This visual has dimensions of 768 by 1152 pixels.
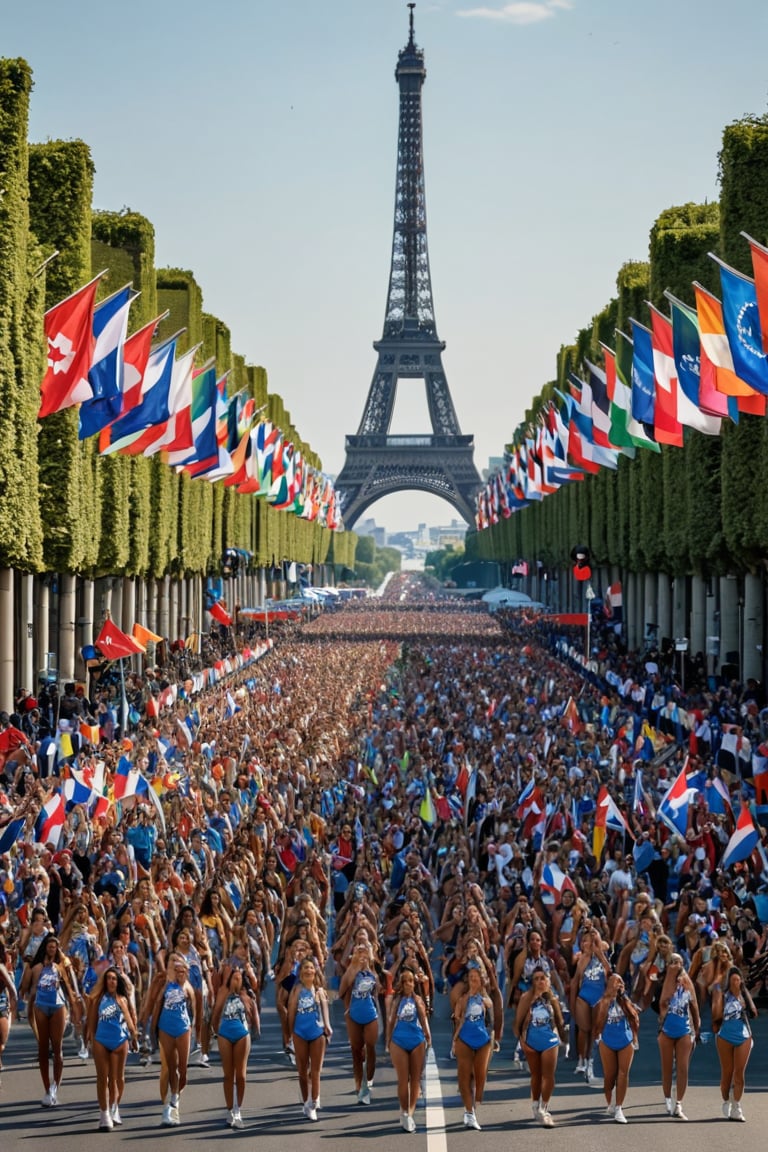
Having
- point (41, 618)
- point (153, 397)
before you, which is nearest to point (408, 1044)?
point (153, 397)

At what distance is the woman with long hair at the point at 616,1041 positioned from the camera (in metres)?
13.3

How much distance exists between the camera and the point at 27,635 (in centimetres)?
3806

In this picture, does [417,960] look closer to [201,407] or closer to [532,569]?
[201,407]

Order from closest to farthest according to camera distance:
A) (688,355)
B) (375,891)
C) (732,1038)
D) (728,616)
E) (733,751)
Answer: (732,1038) < (375,891) < (733,751) < (688,355) < (728,616)

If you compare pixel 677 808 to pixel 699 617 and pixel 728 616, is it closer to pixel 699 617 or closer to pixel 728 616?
pixel 728 616

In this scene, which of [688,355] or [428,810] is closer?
[428,810]

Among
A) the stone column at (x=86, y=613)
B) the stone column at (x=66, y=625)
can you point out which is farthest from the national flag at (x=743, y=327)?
the stone column at (x=86, y=613)

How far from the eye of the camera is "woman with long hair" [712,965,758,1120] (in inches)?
527

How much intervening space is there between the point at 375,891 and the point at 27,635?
21844mm

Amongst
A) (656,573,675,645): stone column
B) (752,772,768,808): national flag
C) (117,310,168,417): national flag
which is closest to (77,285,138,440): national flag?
(117,310,168,417): national flag

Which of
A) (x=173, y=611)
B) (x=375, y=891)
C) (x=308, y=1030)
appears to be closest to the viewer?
(x=308, y=1030)

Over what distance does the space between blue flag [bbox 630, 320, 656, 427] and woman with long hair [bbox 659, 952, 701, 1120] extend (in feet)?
67.6

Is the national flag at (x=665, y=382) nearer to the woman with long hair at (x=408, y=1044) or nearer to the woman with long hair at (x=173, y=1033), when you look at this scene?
the woman with long hair at (x=408, y=1044)

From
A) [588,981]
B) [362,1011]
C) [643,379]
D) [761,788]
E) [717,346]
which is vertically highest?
[643,379]
